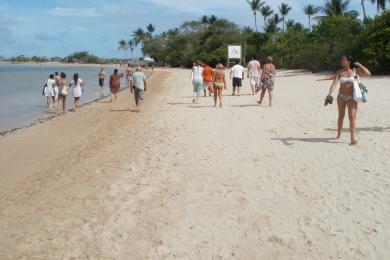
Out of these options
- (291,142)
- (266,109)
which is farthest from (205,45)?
(291,142)

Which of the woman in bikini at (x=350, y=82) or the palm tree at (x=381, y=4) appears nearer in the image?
the woman in bikini at (x=350, y=82)

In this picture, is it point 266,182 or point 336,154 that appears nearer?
point 266,182

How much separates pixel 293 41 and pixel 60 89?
3931cm

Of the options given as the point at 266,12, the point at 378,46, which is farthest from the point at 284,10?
the point at 378,46

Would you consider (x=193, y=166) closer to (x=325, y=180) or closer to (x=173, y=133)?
A: (x=325, y=180)

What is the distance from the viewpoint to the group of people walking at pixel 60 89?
17359mm

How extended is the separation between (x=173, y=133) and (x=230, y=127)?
4.15 ft

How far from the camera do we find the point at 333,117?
11.7 metres

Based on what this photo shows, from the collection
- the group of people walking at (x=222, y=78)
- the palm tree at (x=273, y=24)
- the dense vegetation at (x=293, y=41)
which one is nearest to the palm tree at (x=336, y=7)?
the dense vegetation at (x=293, y=41)

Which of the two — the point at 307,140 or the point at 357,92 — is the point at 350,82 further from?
the point at 307,140

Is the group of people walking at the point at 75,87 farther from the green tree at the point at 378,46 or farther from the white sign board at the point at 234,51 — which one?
the white sign board at the point at 234,51

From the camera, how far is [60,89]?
17594 millimetres

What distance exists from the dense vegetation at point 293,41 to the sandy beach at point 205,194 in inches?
721

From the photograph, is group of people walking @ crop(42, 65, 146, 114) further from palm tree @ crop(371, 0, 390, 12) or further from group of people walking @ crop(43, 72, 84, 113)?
palm tree @ crop(371, 0, 390, 12)
